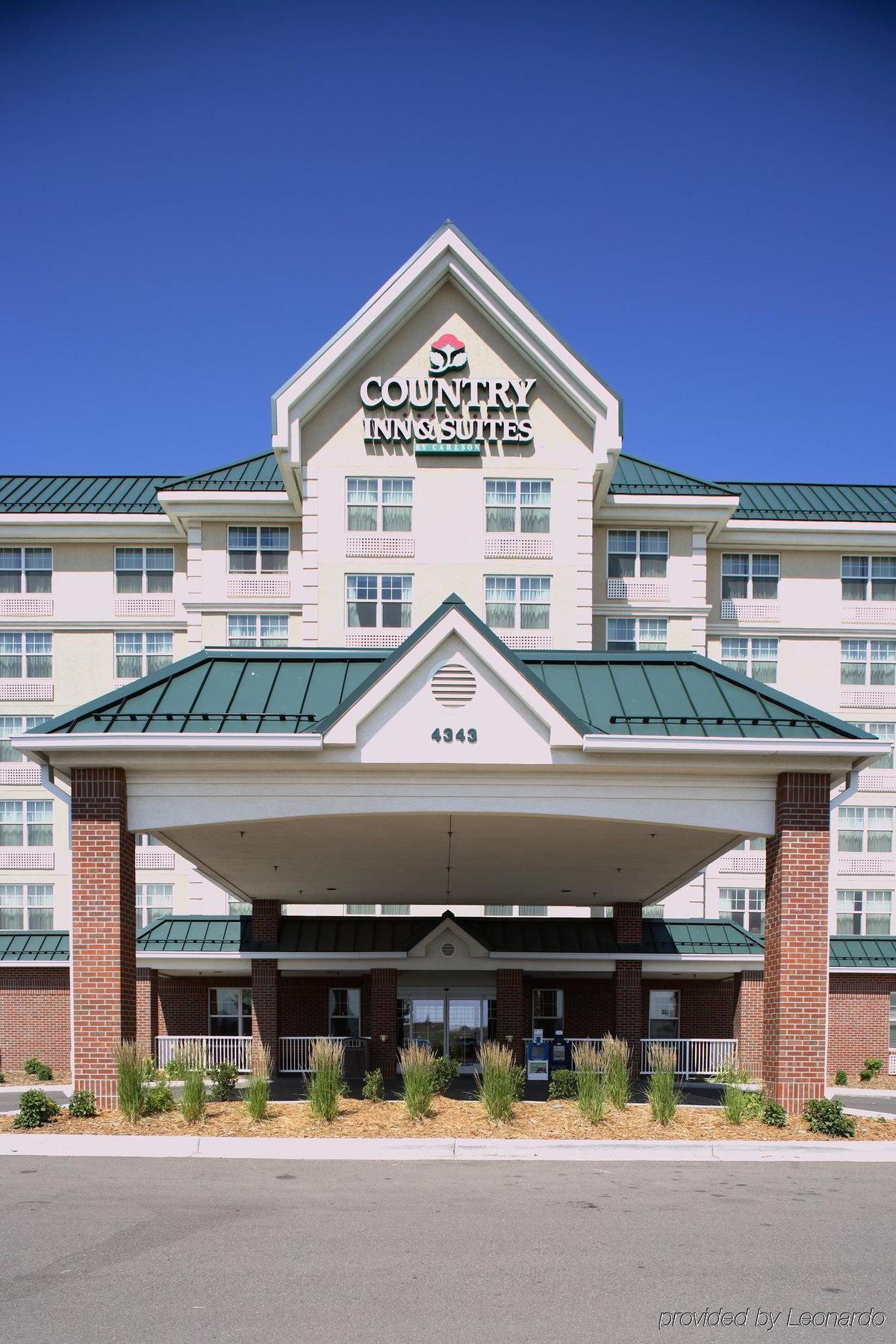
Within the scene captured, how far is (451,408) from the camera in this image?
35.6m

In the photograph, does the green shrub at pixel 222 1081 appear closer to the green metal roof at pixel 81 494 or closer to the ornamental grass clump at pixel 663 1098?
the ornamental grass clump at pixel 663 1098

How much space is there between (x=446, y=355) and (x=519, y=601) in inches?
295

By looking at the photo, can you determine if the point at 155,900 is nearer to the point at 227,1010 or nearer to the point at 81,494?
the point at 227,1010

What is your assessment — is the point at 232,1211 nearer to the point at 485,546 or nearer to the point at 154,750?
the point at 154,750

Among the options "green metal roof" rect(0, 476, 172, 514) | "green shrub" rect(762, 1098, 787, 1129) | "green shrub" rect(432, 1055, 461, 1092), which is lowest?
"green shrub" rect(432, 1055, 461, 1092)

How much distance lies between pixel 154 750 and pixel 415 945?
43.7 feet

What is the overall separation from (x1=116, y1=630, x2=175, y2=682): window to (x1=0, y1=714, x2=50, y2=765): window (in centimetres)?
305

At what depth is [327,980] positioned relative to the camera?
32.9m

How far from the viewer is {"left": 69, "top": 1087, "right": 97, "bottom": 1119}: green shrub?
1636 cm

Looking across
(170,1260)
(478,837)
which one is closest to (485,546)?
(478,837)

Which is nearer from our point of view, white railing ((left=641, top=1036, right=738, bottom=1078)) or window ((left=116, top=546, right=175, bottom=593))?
white railing ((left=641, top=1036, right=738, bottom=1078))

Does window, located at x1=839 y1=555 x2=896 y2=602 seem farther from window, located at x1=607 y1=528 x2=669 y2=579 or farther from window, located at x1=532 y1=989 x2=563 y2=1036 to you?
window, located at x1=532 y1=989 x2=563 y2=1036

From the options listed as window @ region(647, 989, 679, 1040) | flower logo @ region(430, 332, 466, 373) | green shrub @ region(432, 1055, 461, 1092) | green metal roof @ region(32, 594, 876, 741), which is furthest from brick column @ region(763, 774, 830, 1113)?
flower logo @ region(430, 332, 466, 373)

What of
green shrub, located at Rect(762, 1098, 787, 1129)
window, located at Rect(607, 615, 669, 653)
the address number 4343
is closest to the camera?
green shrub, located at Rect(762, 1098, 787, 1129)
